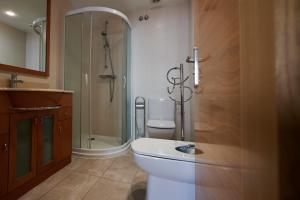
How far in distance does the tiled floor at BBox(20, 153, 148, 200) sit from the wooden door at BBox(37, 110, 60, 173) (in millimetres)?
152

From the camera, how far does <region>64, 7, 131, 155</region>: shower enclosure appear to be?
82.9 inches

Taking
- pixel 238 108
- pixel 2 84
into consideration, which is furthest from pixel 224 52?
pixel 2 84

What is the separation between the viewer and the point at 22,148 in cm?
117

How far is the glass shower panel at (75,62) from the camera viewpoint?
2111 millimetres

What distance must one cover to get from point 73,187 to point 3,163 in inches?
20.3

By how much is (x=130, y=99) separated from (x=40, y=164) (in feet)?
4.88

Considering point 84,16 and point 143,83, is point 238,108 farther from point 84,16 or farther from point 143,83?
point 84,16

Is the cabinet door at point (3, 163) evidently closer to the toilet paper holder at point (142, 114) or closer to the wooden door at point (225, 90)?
the wooden door at point (225, 90)

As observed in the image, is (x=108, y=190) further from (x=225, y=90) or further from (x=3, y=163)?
(x=225, y=90)

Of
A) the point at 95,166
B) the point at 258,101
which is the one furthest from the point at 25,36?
the point at 258,101

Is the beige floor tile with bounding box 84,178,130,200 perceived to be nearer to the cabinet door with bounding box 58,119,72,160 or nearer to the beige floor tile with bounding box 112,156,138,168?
the beige floor tile with bounding box 112,156,138,168

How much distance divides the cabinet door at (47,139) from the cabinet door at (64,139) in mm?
80

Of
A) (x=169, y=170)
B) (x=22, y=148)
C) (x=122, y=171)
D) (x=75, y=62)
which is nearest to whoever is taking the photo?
(x=169, y=170)

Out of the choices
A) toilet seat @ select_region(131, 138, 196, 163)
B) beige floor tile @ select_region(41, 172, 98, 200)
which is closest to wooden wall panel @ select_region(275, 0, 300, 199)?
toilet seat @ select_region(131, 138, 196, 163)
